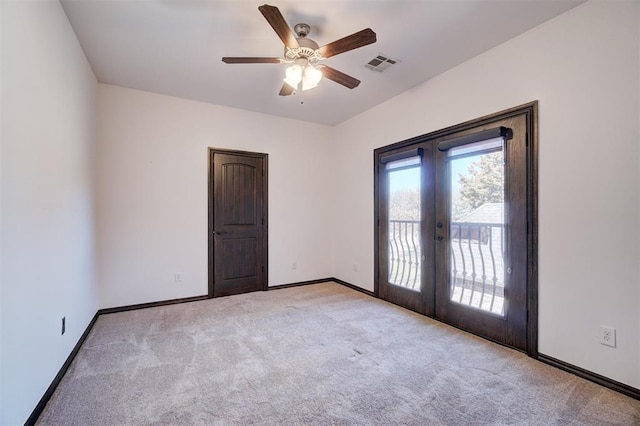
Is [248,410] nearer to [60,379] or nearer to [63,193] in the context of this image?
[60,379]

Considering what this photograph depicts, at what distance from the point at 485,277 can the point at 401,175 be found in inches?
62.2

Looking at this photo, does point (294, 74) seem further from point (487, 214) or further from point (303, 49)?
point (487, 214)

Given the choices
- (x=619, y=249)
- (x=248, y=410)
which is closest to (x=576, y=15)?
(x=619, y=249)

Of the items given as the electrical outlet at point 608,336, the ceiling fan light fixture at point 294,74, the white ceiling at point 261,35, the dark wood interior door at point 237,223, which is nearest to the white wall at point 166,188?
the dark wood interior door at point 237,223

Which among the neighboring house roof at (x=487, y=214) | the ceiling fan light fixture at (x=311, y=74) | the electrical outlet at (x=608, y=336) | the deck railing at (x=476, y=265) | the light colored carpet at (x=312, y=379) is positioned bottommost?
the light colored carpet at (x=312, y=379)

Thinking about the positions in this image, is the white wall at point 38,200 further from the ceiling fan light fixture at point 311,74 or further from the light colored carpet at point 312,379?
the ceiling fan light fixture at point 311,74

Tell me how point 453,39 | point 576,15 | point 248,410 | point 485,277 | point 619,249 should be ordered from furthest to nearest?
point 485,277 → point 453,39 → point 576,15 → point 619,249 → point 248,410

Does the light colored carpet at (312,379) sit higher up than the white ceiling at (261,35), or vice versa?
the white ceiling at (261,35)

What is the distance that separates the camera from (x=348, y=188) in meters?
4.79

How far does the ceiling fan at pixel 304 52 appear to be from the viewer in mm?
1975

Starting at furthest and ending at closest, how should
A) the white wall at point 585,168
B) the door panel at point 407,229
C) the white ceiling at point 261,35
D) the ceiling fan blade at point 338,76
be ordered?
1. the door panel at point 407,229
2. the ceiling fan blade at point 338,76
3. the white ceiling at point 261,35
4. the white wall at point 585,168

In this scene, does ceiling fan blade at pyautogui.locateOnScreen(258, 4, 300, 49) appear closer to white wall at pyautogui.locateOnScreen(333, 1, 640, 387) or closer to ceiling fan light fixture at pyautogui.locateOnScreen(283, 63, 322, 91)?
ceiling fan light fixture at pyautogui.locateOnScreen(283, 63, 322, 91)

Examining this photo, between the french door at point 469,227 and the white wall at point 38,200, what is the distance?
11.1 feet

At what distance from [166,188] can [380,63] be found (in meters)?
3.06
